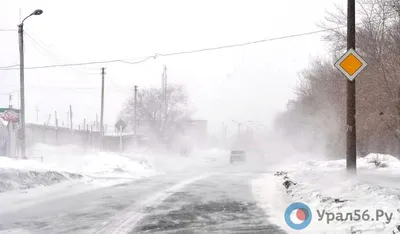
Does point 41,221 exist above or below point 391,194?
below

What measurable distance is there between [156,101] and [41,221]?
189ft

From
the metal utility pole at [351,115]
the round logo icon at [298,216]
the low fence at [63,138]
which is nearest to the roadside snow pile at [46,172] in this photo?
the round logo icon at [298,216]

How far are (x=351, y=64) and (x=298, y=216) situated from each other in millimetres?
4601

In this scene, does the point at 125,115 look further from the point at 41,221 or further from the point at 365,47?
the point at 41,221

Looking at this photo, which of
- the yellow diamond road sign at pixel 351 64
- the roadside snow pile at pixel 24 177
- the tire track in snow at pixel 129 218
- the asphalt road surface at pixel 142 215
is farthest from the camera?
the roadside snow pile at pixel 24 177

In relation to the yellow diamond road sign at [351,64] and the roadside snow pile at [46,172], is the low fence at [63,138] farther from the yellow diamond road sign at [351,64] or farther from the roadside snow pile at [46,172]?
the yellow diamond road sign at [351,64]

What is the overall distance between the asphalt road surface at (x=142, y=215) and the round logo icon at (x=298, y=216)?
43 centimetres

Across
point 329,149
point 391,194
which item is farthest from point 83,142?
point 391,194

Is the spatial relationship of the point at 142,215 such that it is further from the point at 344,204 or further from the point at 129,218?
the point at 344,204

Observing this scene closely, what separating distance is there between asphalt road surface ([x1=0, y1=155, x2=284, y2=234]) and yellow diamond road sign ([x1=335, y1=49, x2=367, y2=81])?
415 cm

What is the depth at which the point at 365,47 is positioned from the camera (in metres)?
23.8

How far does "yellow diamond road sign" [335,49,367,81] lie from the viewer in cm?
1140

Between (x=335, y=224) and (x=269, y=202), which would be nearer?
(x=335, y=224)

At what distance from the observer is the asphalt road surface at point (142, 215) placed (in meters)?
8.05
